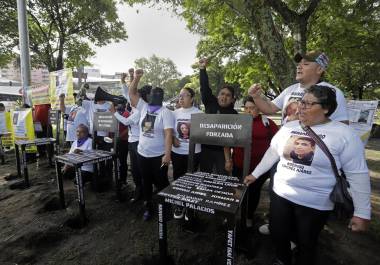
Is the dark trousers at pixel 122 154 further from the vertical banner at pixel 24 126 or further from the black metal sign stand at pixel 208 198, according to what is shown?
the vertical banner at pixel 24 126

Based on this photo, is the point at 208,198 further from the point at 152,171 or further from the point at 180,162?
the point at 152,171

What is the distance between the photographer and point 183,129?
3643 mm

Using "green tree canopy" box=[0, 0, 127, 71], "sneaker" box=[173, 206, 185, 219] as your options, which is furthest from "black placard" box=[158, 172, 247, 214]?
"green tree canopy" box=[0, 0, 127, 71]

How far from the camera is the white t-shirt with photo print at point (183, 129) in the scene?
3.63 metres

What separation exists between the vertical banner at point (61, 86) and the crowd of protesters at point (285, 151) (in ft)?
7.05

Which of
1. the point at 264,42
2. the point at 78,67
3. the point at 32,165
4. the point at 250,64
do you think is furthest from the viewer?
the point at 78,67

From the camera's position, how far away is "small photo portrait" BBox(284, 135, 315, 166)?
2.03m

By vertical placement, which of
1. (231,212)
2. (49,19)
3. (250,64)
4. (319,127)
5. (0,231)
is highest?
(49,19)

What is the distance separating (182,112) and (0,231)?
2.99 metres

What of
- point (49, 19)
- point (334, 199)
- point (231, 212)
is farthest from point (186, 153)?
point (49, 19)

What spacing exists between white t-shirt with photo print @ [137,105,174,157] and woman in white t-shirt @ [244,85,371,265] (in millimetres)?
1728

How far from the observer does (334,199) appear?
6.59 ft

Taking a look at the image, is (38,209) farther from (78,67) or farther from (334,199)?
(78,67)

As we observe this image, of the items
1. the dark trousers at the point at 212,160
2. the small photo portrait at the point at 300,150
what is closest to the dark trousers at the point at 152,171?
the dark trousers at the point at 212,160
